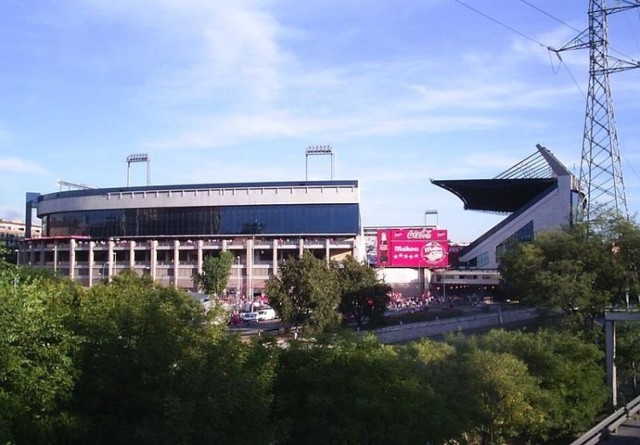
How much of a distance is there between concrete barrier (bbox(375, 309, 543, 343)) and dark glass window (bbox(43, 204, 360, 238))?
32495 millimetres

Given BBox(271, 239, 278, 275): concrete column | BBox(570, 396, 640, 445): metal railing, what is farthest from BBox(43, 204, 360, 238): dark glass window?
BBox(570, 396, 640, 445): metal railing

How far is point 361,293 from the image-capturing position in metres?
52.1

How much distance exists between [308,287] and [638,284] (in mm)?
21135

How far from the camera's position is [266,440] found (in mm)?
13867

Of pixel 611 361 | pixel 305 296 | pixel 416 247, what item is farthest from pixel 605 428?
pixel 416 247

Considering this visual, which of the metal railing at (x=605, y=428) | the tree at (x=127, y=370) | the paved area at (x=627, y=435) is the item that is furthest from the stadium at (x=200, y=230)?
the tree at (x=127, y=370)

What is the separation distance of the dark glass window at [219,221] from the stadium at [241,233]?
138 mm

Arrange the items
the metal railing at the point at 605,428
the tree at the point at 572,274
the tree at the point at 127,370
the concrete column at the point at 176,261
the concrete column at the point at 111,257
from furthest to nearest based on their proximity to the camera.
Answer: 1. the concrete column at the point at 111,257
2. the concrete column at the point at 176,261
3. the tree at the point at 572,274
4. the metal railing at the point at 605,428
5. the tree at the point at 127,370

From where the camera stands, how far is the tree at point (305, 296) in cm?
4566

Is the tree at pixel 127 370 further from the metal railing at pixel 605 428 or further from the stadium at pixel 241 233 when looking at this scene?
the stadium at pixel 241 233

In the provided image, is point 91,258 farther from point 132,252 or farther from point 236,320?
point 236,320

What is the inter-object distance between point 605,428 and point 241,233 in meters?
70.3

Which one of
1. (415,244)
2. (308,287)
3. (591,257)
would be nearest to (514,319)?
(591,257)

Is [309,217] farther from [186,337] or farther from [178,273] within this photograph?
[186,337]
